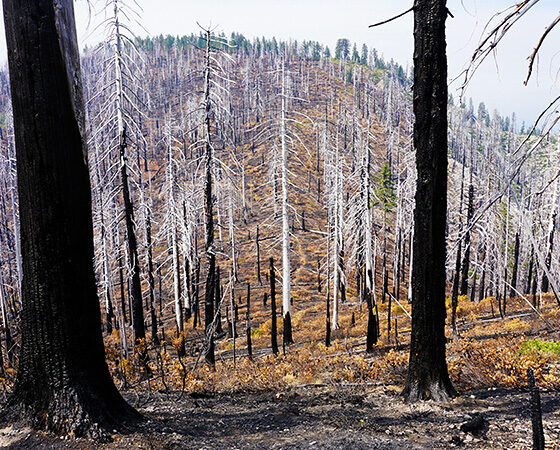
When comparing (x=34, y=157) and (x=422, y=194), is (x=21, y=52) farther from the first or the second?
(x=422, y=194)

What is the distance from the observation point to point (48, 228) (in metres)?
3.56

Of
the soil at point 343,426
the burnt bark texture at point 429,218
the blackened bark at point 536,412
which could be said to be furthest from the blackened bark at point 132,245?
the blackened bark at point 536,412

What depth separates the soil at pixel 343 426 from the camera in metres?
3.73

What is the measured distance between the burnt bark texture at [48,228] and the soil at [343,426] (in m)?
0.32

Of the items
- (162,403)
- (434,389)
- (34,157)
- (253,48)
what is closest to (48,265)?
(34,157)

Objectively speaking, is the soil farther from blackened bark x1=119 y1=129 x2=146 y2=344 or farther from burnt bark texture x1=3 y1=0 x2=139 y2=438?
blackened bark x1=119 y1=129 x2=146 y2=344

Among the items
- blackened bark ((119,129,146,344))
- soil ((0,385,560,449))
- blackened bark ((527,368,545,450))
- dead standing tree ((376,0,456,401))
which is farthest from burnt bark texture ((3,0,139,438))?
blackened bark ((119,129,146,344))

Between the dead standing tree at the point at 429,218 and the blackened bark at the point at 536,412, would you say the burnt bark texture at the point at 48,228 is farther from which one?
the dead standing tree at the point at 429,218

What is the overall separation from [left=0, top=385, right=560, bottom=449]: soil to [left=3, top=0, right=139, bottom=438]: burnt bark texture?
321mm

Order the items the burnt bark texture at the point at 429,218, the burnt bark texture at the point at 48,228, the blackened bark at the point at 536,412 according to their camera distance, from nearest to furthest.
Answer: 1. the blackened bark at the point at 536,412
2. the burnt bark texture at the point at 48,228
3. the burnt bark texture at the point at 429,218

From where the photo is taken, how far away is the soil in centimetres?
373

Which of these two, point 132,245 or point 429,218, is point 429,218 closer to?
point 429,218

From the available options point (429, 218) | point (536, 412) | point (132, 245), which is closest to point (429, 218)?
point (429, 218)

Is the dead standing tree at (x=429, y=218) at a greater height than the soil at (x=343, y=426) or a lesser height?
greater
